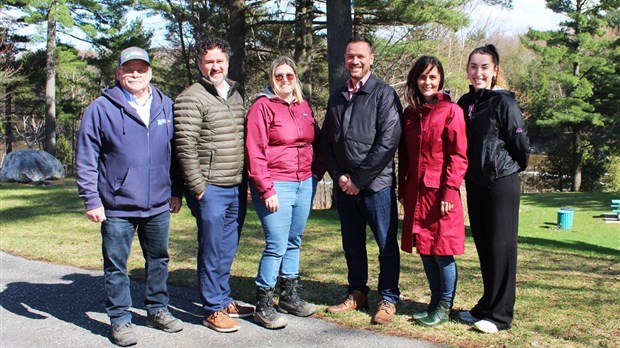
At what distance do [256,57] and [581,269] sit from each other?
525 inches

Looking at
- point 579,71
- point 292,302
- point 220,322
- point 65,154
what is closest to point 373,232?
point 292,302

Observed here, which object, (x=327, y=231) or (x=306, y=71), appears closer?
(x=327, y=231)

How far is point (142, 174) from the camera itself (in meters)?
3.54

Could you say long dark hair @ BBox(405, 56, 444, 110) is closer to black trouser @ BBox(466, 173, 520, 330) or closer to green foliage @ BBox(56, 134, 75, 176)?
black trouser @ BBox(466, 173, 520, 330)

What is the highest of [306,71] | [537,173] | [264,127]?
[306,71]

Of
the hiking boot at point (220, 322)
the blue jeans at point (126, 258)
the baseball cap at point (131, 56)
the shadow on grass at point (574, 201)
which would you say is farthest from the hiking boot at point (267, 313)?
the shadow on grass at point (574, 201)

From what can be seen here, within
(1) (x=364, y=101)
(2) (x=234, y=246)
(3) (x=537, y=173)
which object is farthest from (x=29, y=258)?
(3) (x=537, y=173)

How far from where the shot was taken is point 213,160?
11.9ft

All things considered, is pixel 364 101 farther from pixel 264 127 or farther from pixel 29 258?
pixel 29 258

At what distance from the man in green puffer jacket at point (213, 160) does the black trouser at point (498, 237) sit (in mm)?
1605

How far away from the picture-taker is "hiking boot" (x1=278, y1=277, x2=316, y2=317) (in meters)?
3.99

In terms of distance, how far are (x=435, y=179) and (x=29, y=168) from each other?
16130 mm

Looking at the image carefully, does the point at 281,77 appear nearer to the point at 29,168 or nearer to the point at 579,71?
the point at 29,168

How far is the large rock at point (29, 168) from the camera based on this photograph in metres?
16.6
